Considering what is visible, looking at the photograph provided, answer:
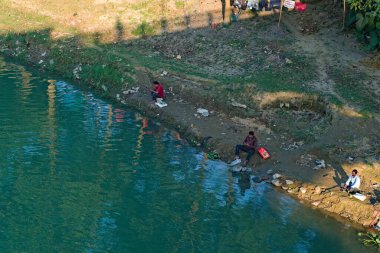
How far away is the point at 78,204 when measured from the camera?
683 inches

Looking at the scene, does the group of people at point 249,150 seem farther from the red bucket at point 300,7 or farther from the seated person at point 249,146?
the red bucket at point 300,7

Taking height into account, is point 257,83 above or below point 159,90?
above

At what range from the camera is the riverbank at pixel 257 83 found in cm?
2005

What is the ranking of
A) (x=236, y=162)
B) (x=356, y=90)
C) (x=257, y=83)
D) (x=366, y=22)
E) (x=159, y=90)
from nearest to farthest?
(x=236, y=162) → (x=356, y=90) → (x=257, y=83) → (x=159, y=90) → (x=366, y=22)

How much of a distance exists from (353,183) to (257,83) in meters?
8.58

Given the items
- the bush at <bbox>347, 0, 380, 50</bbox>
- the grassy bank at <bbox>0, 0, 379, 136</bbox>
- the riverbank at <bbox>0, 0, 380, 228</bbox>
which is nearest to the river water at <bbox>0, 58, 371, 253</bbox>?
the riverbank at <bbox>0, 0, 380, 228</bbox>

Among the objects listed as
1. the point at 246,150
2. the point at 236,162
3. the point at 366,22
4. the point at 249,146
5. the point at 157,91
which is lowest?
the point at 236,162

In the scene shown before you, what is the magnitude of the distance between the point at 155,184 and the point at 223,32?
48.6ft

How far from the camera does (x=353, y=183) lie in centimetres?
1784

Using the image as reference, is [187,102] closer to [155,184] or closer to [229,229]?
[155,184]

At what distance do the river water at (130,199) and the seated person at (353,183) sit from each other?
5.03 ft

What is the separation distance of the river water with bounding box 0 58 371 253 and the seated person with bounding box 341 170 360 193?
153cm

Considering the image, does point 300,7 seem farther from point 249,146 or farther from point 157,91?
point 249,146

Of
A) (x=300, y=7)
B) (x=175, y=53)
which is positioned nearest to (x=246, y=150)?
(x=175, y=53)
